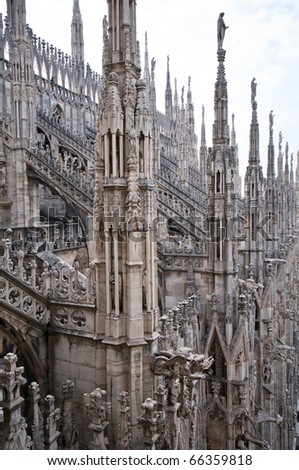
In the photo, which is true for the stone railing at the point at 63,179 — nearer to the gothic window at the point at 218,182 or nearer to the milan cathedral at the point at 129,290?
the milan cathedral at the point at 129,290

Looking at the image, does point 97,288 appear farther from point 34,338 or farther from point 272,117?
point 272,117

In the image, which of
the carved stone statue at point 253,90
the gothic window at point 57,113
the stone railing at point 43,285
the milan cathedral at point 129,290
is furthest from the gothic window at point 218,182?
the gothic window at point 57,113

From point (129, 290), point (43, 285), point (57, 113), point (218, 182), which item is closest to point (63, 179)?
point (218, 182)

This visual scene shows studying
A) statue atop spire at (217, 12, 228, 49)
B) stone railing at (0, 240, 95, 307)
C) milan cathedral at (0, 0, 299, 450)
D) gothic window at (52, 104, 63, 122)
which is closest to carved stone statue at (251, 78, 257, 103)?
milan cathedral at (0, 0, 299, 450)

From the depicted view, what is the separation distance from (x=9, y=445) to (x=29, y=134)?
1639 cm

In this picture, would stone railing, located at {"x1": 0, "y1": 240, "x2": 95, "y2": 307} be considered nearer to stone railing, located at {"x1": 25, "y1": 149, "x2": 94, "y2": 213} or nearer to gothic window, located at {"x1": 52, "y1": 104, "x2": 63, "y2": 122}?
stone railing, located at {"x1": 25, "y1": 149, "x2": 94, "y2": 213}

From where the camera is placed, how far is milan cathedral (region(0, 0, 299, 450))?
6.08 m

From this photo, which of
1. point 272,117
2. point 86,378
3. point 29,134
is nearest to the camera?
point 86,378

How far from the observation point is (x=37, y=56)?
2964 cm

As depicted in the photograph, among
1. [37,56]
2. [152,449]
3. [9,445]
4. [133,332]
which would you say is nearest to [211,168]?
[133,332]

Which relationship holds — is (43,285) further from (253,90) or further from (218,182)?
(253,90)

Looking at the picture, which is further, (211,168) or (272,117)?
(272,117)

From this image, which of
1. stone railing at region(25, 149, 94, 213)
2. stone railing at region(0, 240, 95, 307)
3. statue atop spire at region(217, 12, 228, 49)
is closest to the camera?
stone railing at region(0, 240, 95, 307)

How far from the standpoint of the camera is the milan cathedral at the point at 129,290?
6078 millimetres
